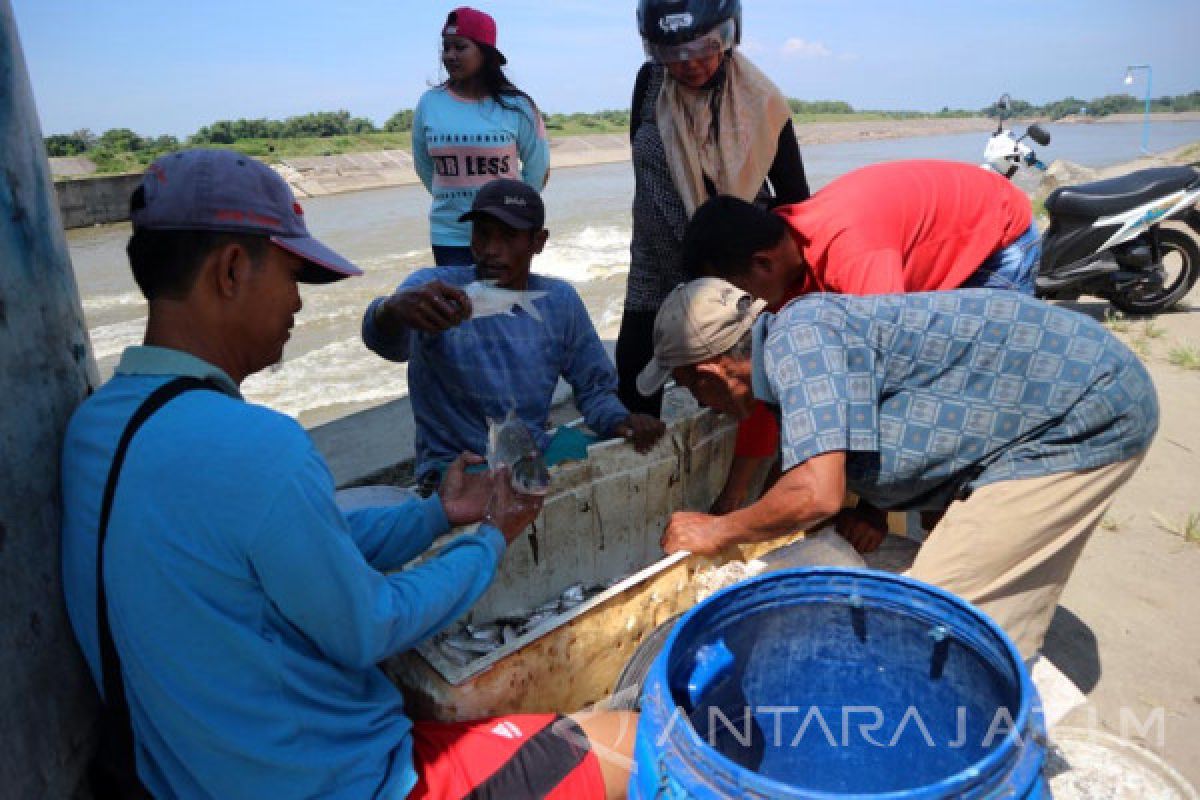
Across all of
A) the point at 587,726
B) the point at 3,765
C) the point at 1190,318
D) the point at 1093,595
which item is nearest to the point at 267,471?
the point at 3,765

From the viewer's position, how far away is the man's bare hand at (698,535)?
7.37 ft

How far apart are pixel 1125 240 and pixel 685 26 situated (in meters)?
5.03

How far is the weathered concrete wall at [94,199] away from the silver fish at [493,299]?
53.8ft

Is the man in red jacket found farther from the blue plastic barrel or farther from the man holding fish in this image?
the blue plastic barrel

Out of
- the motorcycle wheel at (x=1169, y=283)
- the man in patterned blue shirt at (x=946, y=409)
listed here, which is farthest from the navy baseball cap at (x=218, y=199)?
the motorcycle wheel at (x=1169, y=283)

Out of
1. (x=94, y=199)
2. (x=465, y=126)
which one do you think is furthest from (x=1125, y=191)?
(x=94, y=199)

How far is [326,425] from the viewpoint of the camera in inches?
189

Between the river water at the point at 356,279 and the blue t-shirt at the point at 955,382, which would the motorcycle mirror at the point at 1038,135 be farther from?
the blue t-shirt at the point at 955,382

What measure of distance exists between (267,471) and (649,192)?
2.61m

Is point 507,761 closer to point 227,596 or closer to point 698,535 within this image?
point 227,596

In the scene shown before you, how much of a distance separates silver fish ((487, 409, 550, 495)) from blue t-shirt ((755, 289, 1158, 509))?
2.24 ft

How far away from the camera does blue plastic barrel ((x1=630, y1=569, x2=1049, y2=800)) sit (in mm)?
1411

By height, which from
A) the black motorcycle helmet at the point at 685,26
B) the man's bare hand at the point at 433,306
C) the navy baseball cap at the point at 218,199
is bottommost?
the man's bare hand at the point at 433,306

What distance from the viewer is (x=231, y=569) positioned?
1.27 metres
